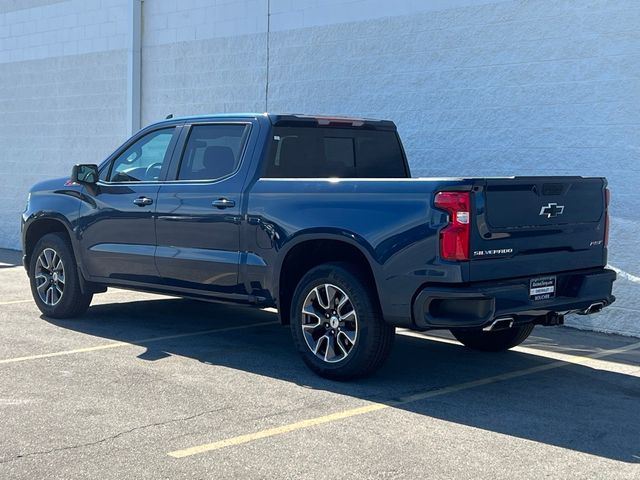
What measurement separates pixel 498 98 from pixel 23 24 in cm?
1133

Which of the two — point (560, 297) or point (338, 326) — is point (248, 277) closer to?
point (338, 326)

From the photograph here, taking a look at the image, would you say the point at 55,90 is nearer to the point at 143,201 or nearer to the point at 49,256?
the point at 49,256

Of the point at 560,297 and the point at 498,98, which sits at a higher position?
the point at 498,98

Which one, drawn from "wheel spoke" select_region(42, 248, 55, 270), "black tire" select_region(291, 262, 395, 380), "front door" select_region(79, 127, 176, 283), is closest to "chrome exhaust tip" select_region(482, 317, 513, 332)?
"black tire" select_region(291, 262, 395, 380)

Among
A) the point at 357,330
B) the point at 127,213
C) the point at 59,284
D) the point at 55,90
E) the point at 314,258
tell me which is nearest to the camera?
the point at 357,330

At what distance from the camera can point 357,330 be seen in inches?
262

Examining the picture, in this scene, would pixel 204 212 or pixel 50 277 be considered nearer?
pixel 204 212

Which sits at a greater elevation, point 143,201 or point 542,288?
point 143,201

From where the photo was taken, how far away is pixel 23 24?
18172mm

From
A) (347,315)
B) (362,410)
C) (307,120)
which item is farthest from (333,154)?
(362,410)

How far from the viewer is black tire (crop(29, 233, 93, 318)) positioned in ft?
30.1

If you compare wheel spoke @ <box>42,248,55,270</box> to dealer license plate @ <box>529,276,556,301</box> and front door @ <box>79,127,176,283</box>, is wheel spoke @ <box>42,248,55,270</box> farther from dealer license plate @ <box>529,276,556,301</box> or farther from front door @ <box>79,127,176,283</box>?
dealer license plate @ <box>529,276,556,301</box>

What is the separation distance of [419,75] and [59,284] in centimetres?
469

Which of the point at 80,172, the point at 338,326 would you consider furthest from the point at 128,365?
the point at 80,172
